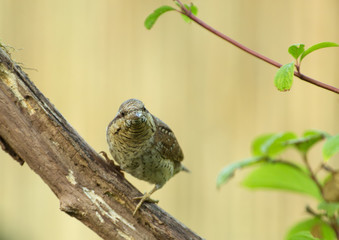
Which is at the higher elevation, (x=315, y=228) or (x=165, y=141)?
(x=165, y=141)

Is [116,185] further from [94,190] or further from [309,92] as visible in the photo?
[309,92]

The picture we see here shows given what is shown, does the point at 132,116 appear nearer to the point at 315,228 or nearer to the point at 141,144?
the point at 141,144

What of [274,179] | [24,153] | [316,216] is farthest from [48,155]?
[316,216]

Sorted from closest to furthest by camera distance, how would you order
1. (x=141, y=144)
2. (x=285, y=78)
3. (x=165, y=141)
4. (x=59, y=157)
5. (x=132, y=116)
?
(x=285, y=78) → (x=59, y=157) → (x=132, y=116) → (x=141, y=144) → (x=165, y=141)

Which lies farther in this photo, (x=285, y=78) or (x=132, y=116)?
(x=132, y=116)

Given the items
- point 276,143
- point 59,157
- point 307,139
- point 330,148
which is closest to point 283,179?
point 276,143
